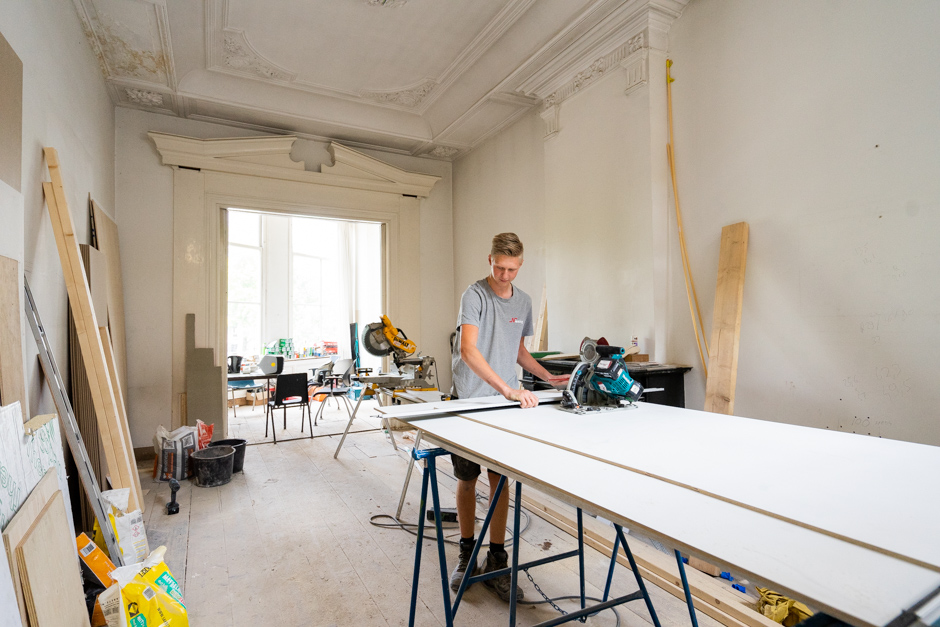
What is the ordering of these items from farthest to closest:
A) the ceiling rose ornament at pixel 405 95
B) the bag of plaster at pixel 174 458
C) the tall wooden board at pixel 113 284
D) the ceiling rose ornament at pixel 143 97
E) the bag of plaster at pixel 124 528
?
the ceiling rose ornament at pixel 405 95
the ceiling rose ornament at pixel 143 97
the bag of plaster at pixel 174 458
the tall wooden board at pixel 113 284
the bag of plaster at pixel 124 528

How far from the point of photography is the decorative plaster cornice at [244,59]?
12.6 feet

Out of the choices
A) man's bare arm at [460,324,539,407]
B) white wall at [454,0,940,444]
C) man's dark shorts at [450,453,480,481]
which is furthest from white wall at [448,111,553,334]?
man's dark shorts at [450,453,480,481]

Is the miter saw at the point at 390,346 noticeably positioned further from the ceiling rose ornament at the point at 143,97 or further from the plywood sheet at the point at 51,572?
the ceiling rose ornament at the point at 143,97

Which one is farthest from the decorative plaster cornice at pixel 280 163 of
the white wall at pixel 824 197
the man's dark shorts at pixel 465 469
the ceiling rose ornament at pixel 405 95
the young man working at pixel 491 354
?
the man's dark shorts at pixel 465 469

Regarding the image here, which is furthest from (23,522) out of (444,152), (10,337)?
(444,152)

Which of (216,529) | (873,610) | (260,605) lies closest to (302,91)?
(216,529)

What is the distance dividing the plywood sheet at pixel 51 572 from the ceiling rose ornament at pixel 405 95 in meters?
4.22

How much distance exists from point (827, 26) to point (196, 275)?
5271 millimetres

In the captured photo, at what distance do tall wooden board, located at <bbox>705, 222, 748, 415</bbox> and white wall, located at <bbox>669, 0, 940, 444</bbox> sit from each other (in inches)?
3.2

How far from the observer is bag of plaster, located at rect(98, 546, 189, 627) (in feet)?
5.46

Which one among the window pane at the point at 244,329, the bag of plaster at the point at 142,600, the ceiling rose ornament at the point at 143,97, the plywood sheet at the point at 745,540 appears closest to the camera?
the plywood sheet at the point at 745,540

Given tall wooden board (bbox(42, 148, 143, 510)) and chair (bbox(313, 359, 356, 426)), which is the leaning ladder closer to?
tall wooden board (bbox(42, 148, 143, 510))

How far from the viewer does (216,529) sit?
289cm

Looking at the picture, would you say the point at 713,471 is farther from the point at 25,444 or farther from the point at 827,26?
the point at 827,26
